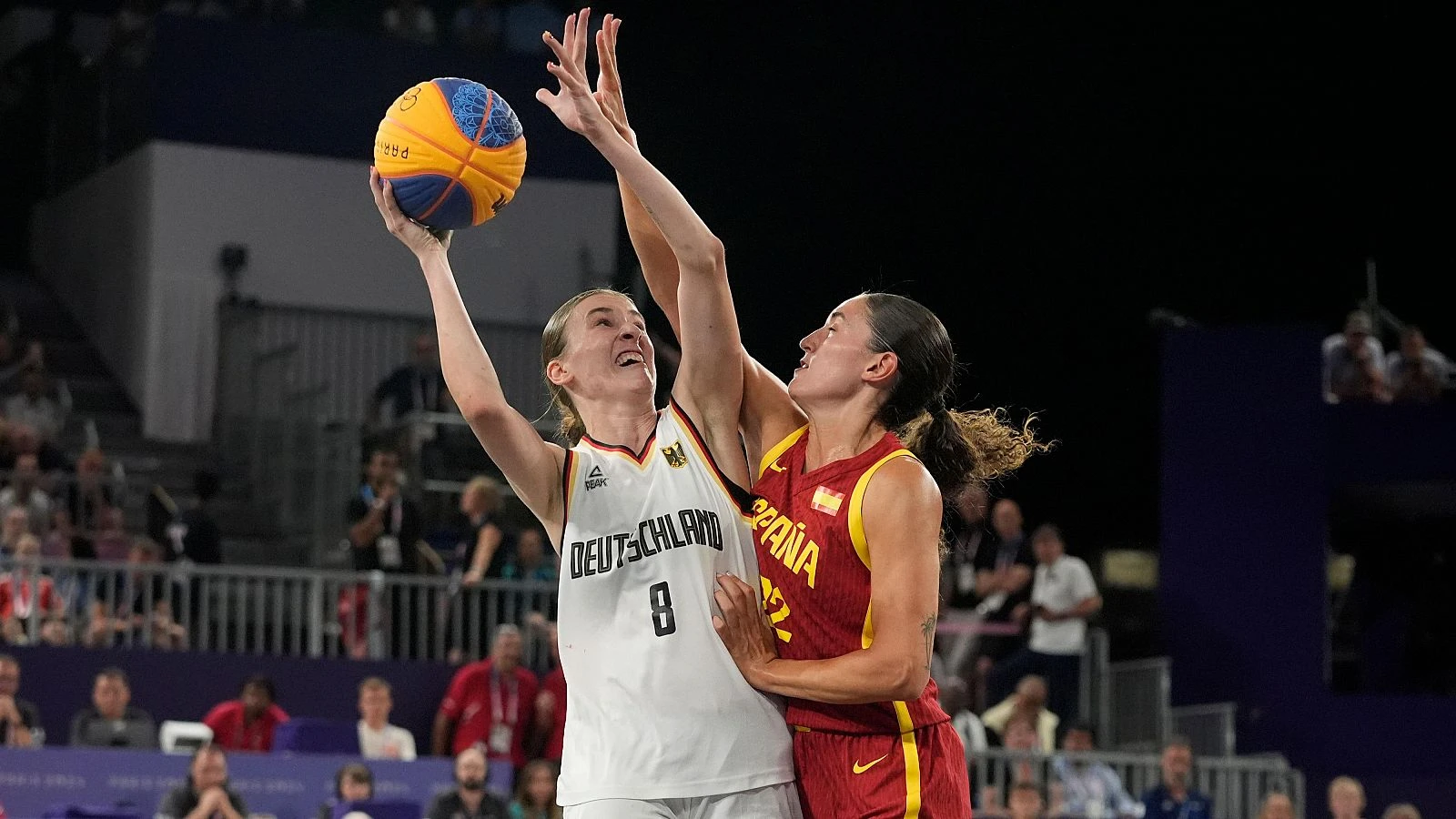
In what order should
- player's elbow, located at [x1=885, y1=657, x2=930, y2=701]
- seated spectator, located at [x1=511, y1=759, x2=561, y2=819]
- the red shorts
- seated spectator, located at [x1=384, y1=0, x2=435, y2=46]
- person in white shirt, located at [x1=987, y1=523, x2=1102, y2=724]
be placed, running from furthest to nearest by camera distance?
seated spectator, located at [x1=384, y1=0, x2=435, y2=46] → person in white shirt, located at [x1=987, y1=523, x2=1102, y2=724] → seated spectator, located at [x1=511, y1=759, x2=561, y2=819] → the red shorts → player's elbow, located at [x1=885, y1=657, x2=930, y2=701]

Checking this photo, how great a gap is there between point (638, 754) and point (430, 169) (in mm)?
1435

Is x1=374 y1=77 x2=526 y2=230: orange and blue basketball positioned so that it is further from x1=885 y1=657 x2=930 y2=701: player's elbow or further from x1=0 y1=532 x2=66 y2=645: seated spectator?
x1=0 y1=532 x2=66 y2=645: seated spectator

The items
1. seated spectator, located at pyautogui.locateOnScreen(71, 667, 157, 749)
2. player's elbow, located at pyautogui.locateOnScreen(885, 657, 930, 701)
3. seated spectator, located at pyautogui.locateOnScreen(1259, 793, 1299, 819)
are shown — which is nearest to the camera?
player's elbow, located at pyautogui.locateOnScreen(885, 657, 930, 701)

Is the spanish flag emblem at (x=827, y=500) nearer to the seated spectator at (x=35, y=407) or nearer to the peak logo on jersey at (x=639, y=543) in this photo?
the peak logo on jersey at (x=639, y=543)

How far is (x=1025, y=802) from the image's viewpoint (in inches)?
460

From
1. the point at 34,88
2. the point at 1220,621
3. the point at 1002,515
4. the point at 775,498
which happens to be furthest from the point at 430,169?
the point at 34,88

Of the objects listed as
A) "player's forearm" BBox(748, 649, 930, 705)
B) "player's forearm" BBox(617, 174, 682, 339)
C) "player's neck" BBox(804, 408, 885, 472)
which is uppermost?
"player's forearm" BBox(617, 174, 682, 339)

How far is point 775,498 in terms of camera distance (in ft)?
15.6

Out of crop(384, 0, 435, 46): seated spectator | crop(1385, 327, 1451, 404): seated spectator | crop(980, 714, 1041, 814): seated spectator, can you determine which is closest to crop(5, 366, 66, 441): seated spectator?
crop(384, 0, 435, 46): seated spectator

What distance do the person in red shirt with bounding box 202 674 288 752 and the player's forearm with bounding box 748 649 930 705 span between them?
26.4 ft

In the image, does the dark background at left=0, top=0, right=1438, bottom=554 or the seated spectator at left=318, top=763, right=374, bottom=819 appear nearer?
the seated spectator at left=318, top=763, right=374, bottom=819

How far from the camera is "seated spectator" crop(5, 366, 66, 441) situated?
16.2m

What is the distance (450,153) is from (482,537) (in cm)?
896

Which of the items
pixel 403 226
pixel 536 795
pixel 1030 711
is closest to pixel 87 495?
pixel 536 795
